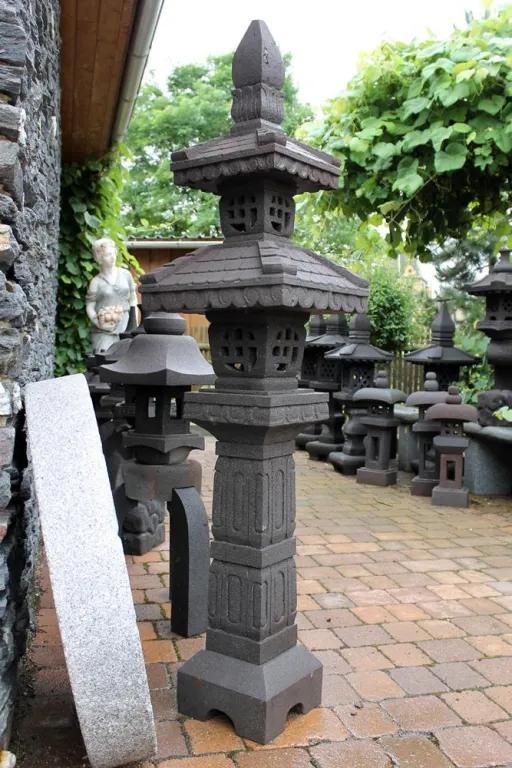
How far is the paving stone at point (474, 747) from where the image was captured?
2600 mm

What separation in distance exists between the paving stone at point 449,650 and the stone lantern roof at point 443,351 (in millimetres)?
4689

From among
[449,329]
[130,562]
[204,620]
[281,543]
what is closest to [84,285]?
[130,562]

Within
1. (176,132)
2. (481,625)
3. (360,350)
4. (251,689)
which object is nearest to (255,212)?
(251,689)

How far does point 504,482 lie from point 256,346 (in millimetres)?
5393

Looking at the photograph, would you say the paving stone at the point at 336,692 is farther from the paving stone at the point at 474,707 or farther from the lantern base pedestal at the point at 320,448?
the lantern base pedestal at the point at 320,448

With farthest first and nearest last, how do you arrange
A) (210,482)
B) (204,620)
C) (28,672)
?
(210,482), (204,620), (28,672)

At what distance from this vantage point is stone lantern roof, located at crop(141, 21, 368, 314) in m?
2.69

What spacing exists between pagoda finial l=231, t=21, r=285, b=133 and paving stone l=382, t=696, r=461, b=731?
2396 mm

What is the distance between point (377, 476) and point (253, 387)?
5.31 meters

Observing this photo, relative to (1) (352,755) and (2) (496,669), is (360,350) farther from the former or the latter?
(1) (352,755)

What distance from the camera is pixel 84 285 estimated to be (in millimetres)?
7434

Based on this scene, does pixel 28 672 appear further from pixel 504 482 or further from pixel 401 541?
pixel 504 482

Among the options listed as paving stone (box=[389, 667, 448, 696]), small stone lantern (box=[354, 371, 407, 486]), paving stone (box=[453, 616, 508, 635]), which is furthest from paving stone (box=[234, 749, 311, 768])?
small stone lantern (box=[354, 371, 407, 486])

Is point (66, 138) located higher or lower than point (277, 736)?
higher
